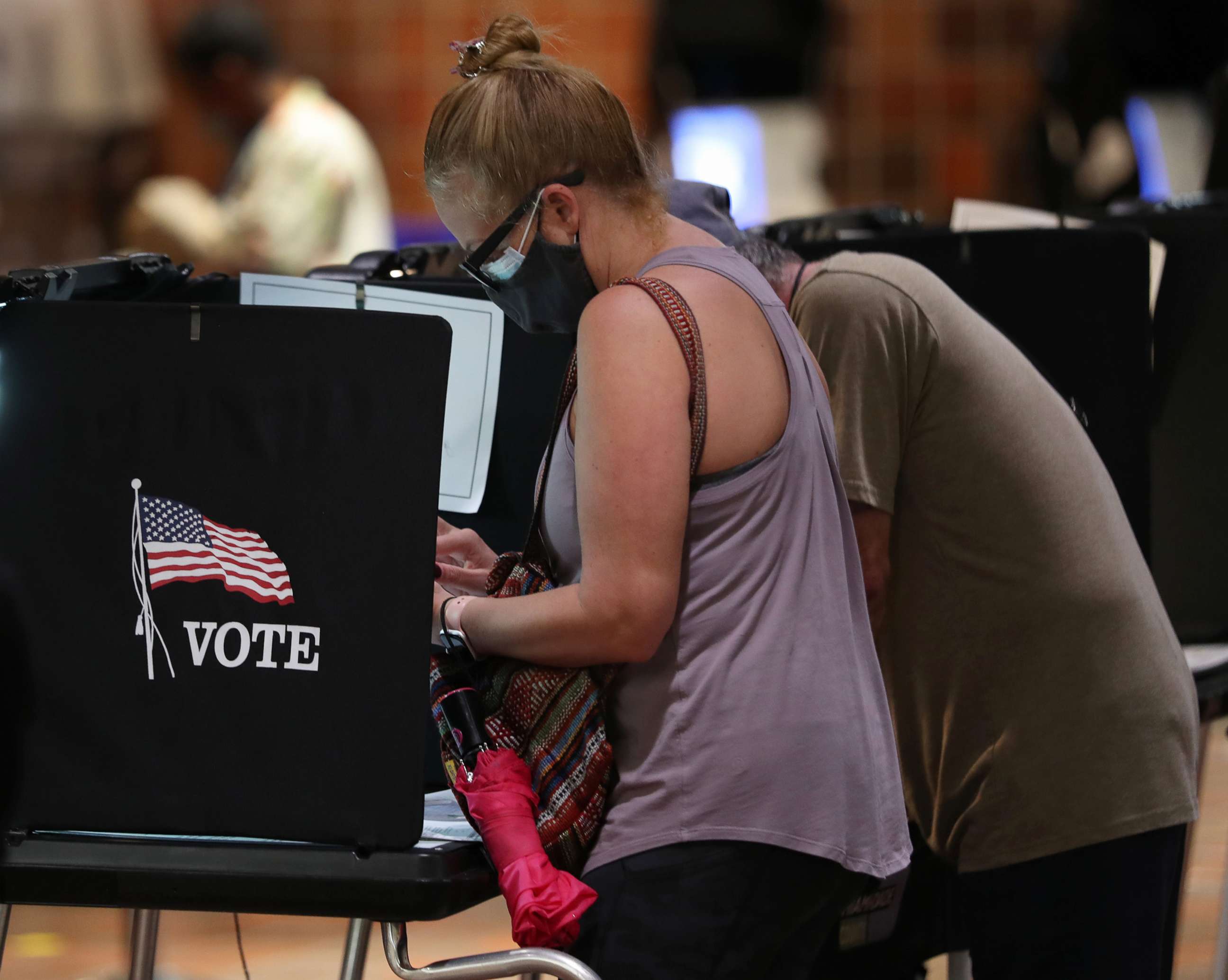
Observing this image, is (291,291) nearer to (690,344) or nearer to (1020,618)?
(690,344)

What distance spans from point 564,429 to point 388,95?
4.55 metres

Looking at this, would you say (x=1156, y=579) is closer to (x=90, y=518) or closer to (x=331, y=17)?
(x=90, y=518)

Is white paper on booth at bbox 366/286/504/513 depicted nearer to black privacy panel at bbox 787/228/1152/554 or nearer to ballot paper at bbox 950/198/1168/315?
black privacy panel at bbox 787/228/1152/554

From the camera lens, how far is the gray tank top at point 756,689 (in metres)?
1.05

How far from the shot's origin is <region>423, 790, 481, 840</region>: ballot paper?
1.10 metres

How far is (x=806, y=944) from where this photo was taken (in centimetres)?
116

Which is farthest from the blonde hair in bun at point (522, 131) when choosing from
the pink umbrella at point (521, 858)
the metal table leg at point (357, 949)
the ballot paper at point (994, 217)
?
the ballot paper at point (994, 217)

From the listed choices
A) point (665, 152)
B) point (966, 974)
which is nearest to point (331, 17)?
point (665, 152)

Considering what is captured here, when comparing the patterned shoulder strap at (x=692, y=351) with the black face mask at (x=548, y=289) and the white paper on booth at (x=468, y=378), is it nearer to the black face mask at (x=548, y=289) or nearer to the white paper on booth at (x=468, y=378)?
the black face mask at (x=548, y=289)

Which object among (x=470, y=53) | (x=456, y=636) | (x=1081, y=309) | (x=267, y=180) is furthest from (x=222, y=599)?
(x=267, y=180)

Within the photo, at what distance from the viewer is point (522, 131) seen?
1.08m

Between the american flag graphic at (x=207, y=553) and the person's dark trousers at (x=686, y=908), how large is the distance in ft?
0.99

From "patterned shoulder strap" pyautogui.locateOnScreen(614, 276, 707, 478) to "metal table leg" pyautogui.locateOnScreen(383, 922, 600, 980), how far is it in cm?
34

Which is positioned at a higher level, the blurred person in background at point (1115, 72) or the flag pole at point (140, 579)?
the blurred person in background at point (1115, 72)
